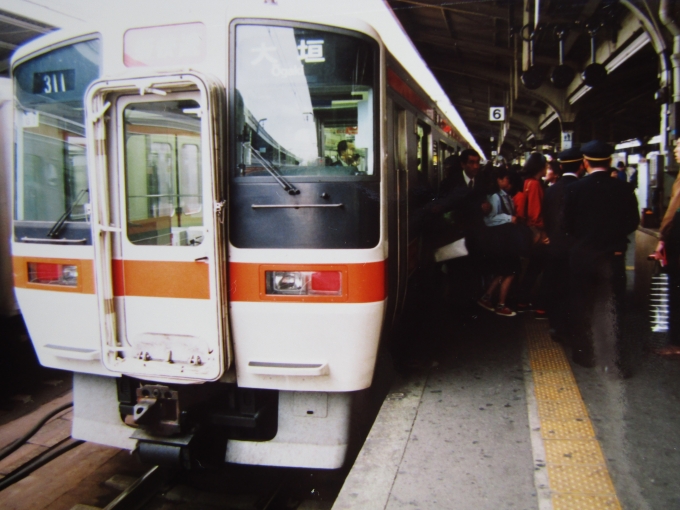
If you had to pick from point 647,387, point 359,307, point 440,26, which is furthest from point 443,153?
point 359,307

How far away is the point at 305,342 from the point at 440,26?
7.60 meters

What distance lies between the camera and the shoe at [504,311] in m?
5.63

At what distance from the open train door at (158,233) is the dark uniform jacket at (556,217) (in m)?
2.85

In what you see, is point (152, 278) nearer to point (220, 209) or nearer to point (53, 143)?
point (220, 209)

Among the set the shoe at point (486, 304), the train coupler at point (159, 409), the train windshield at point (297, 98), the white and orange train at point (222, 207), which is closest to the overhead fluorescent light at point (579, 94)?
the shoe at point (486, 304)

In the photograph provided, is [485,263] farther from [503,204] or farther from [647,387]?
[647,387]

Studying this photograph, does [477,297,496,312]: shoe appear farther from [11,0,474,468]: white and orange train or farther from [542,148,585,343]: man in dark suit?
[11,0,474,468]: white and orange train

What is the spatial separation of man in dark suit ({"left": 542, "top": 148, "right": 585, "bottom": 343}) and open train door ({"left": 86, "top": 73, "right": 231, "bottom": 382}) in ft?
9.39

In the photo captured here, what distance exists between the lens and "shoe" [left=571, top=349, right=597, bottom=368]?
165 inches

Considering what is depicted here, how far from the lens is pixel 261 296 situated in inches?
116

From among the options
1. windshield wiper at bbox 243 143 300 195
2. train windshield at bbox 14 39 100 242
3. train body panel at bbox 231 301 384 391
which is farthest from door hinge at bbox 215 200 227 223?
train windshield at bbox 14 39 100 242

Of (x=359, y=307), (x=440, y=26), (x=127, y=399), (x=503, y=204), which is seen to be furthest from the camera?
(x=440, y=26)

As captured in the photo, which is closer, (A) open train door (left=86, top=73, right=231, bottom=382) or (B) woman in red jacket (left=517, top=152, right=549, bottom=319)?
(A) open train door (left=86, top=73, right=231, bottom=382)

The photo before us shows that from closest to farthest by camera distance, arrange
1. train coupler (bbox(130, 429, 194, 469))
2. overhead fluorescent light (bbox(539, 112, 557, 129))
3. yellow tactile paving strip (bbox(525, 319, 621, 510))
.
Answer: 1. yellow tactile paving strip (bbox(525, 319, 621, 510))
2. train coupler (bbox(130, 429, 194, 469))
3. overhead fluorescent light (bbox(539, 112, 557, 129))
